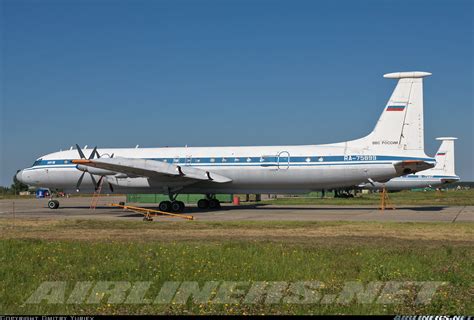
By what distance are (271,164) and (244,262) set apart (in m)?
22.4

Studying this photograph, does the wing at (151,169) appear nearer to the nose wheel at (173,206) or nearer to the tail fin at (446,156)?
the nose wheel at (173,206)

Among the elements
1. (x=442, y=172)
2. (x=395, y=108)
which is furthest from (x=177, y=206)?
(x=442, y=172)

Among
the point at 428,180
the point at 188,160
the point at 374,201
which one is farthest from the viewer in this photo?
the point at 428,180

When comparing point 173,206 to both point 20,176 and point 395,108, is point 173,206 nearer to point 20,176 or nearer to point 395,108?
point 20,176

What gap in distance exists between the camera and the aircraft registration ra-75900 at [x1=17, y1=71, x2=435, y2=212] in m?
32.2

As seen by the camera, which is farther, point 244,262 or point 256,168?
point 256,168

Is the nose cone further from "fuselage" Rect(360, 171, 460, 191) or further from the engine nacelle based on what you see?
"fuselage" Rect(360, 171, 460, 191)

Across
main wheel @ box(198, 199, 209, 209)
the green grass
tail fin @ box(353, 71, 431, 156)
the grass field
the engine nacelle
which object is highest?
tail fin @ box(353, 71, 431, 156)

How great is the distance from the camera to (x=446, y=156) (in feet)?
200

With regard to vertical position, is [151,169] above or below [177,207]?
above

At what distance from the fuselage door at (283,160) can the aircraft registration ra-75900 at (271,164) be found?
2.5 inches

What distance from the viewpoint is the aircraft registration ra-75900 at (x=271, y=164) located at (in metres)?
32.2

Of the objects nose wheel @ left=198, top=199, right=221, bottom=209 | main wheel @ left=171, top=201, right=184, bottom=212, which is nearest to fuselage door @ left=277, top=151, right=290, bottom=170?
main wheel @ left=171, top=201, right=184, bottom=212

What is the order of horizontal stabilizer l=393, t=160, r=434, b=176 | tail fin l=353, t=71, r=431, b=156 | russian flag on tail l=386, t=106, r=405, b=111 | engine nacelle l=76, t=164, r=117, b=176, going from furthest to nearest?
engine nacelle l=76, t=164, r=117, b=176, russian flag on tail l=386, t=106, r=405, b=111, tail fin l=353, t=71, r=431, b=156, horizontal stabilizer l=393, t=160, r=434, b=176
